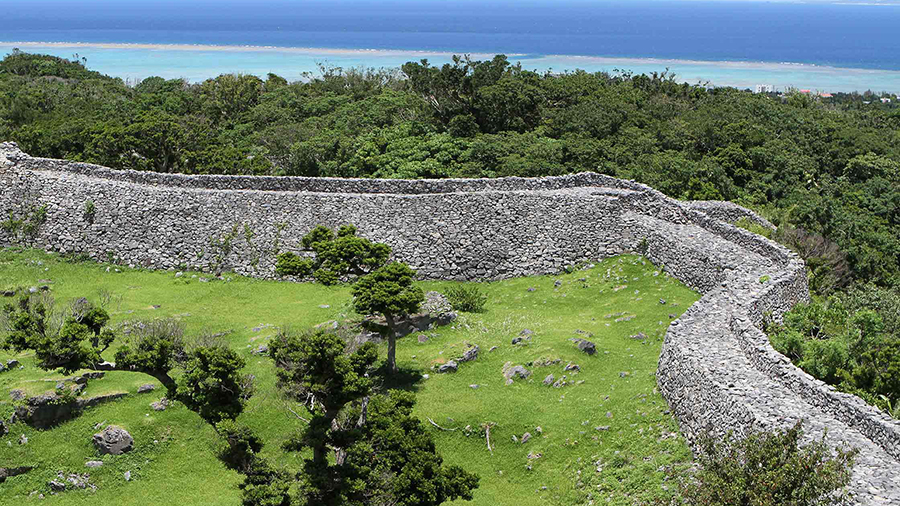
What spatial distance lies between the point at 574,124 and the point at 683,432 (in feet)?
99.6

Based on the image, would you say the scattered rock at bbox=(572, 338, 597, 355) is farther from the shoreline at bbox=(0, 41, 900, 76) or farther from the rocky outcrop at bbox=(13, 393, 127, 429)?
the shoreline at bbox=(0, 41, 900, 76)

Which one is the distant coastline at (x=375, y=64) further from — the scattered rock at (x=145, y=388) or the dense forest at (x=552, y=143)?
the scattered rock at (x=145, y=388)

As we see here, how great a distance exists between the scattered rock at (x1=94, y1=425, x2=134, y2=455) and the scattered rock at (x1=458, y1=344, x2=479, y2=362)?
9161 mm

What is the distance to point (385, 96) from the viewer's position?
55344mm

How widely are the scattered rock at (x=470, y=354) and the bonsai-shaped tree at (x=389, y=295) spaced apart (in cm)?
199

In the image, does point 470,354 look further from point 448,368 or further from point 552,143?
point 552,143

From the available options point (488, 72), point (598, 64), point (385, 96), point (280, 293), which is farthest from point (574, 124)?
point (598, 64)

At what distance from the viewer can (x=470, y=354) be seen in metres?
25.3

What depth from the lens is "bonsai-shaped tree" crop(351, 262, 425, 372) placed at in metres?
23.8

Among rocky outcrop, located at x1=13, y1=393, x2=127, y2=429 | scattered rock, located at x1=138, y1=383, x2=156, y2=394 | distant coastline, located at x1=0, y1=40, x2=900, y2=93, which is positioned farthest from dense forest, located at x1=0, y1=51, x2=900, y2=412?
distant coastline, located at x1=0, y1=40, x2=900, y2=93

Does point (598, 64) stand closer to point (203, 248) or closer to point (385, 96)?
point (385, 96)

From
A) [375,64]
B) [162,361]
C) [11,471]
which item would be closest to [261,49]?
[375,64]

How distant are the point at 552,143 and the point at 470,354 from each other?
69.5ft

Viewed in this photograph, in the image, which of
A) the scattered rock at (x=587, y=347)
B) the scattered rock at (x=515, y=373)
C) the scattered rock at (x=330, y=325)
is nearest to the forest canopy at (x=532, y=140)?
the scattered rock at (x=587, y=347)
